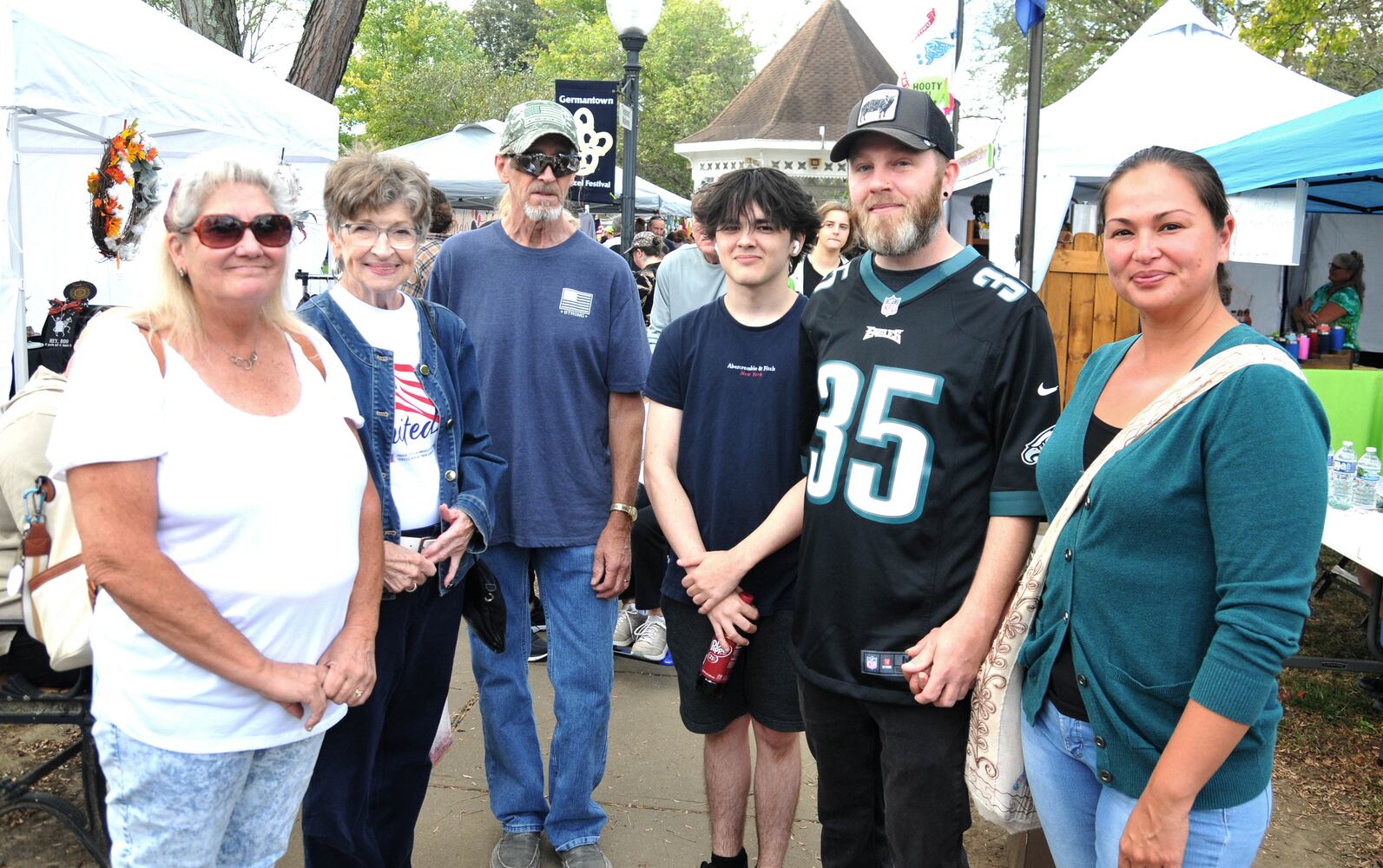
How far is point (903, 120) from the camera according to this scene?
2.19 metres

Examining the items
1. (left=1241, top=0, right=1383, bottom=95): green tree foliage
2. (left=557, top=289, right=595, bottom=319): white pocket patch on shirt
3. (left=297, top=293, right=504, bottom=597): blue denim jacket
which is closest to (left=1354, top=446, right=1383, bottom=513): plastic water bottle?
(left=557, top=289, right=595, bottom=319): white pocket patch on shirt

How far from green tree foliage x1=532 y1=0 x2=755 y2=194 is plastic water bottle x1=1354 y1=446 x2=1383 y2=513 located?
125 feet

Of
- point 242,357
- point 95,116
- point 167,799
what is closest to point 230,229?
point 242,357

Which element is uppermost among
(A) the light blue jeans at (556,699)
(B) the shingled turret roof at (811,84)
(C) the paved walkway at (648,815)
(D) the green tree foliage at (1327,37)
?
(B) the shingled turret roof at (811,84)

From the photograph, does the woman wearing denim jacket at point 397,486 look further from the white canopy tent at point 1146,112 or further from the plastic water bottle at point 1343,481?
the white canopy tent at point 1146,112

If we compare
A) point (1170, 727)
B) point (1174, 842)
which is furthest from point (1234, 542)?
point (1174, 842)

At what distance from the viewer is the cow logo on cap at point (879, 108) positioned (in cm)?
219

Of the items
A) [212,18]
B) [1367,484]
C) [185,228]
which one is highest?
[212,18]

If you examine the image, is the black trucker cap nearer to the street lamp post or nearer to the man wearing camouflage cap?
the man wearing camouflage cap

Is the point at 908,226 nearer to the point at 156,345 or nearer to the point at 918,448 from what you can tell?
the point at 918,448

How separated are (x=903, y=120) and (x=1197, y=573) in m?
1.15

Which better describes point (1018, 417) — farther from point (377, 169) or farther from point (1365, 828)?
point (1365, 828)

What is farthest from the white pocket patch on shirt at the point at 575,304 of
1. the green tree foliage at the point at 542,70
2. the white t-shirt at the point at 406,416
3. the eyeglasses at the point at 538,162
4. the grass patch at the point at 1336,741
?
the green tree foliage at the point at 542,70

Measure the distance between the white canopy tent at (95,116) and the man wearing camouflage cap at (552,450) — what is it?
667mm
